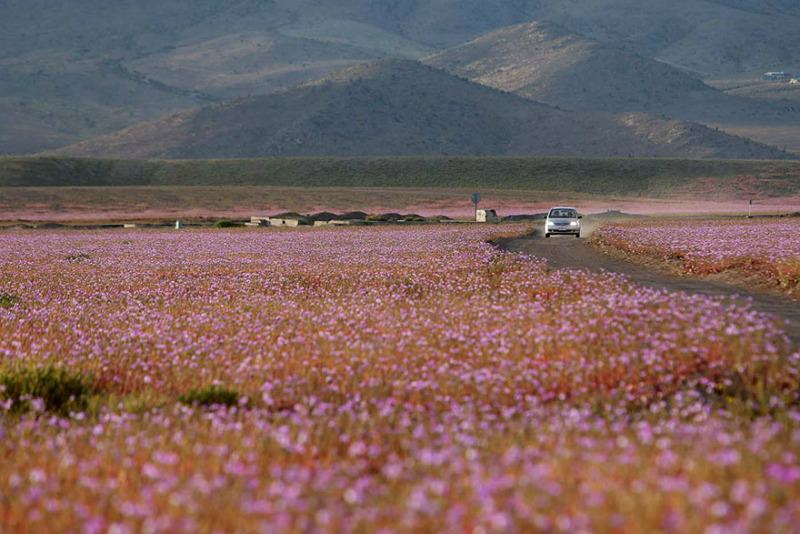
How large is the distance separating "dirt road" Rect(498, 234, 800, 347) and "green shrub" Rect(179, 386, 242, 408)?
5.49m

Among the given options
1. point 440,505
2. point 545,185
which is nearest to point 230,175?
point 545,185

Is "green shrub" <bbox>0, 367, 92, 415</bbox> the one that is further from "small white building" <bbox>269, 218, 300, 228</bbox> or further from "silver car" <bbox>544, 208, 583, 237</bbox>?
"small white building" <bbox>269, 218, 300, 228</bbox>

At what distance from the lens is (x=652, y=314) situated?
39.3ft

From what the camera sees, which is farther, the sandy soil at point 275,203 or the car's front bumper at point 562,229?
the sandy soil at point 275,203

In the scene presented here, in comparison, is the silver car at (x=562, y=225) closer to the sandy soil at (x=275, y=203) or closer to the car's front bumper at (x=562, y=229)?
the car's front bumper at (x=562, y=229)

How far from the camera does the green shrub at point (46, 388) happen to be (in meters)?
9.23

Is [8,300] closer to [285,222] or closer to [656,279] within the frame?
[656,279]

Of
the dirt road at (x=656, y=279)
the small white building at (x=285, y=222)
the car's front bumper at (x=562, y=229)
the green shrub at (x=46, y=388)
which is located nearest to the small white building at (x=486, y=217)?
the small white building at (x=285, y=222)

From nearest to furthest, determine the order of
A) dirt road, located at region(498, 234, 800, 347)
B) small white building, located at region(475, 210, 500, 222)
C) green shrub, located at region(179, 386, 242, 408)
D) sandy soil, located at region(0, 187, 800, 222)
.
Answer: green shrub, located at region(179, 386, 242, 408)
dirt road, located at region(498, 234, 800, 347)
small white building, located at region(475, 210, 500, 222)
sandy soil, located at region(0, 187, 800, 222)

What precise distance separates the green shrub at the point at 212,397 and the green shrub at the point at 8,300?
899cm

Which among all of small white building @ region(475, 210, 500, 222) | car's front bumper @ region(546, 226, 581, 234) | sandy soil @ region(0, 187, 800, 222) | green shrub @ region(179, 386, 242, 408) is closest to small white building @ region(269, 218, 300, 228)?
small white building @ region(475, 210, 500, 222)

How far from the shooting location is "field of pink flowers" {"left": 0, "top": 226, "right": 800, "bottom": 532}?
4.93 m

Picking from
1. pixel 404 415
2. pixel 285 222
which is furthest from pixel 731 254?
pixel 285 222

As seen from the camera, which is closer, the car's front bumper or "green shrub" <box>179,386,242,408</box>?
"green shrub" <box>179,386,242,408</box>
